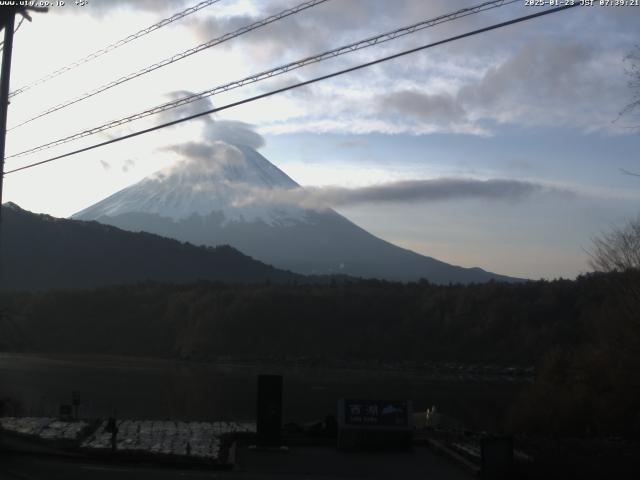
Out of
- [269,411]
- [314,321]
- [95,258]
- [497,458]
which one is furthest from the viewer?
[95,258]

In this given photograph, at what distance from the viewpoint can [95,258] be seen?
138 meters

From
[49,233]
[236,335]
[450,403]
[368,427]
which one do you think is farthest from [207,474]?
[49,233]

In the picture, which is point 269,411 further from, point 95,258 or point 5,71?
point 95,258

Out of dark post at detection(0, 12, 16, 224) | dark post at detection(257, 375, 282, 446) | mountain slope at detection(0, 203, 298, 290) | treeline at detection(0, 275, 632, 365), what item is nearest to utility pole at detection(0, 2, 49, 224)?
dark post at detection(0, 12, 16, 224)

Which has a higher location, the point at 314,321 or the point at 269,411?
the point at 314,321

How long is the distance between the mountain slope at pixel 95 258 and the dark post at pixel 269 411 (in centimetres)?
10565

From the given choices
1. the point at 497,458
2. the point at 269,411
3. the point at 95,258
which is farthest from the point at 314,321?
the point at 497,458

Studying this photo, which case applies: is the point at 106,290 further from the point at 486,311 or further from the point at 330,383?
the point at 330,383

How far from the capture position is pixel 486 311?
3529 inches

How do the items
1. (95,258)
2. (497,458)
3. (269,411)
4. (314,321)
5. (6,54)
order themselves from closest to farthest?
1. (497,458)
2. (6,54)
3. (269,411)
4. (314,321)
5. (95,258)

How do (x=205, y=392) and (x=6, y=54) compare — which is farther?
(x=205, y=392)

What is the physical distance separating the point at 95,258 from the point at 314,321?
56138 millimetres

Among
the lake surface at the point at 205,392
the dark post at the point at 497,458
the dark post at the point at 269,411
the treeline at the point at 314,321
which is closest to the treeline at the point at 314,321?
the treeline at the point at 314,321

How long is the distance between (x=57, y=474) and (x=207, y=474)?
2.51 m
